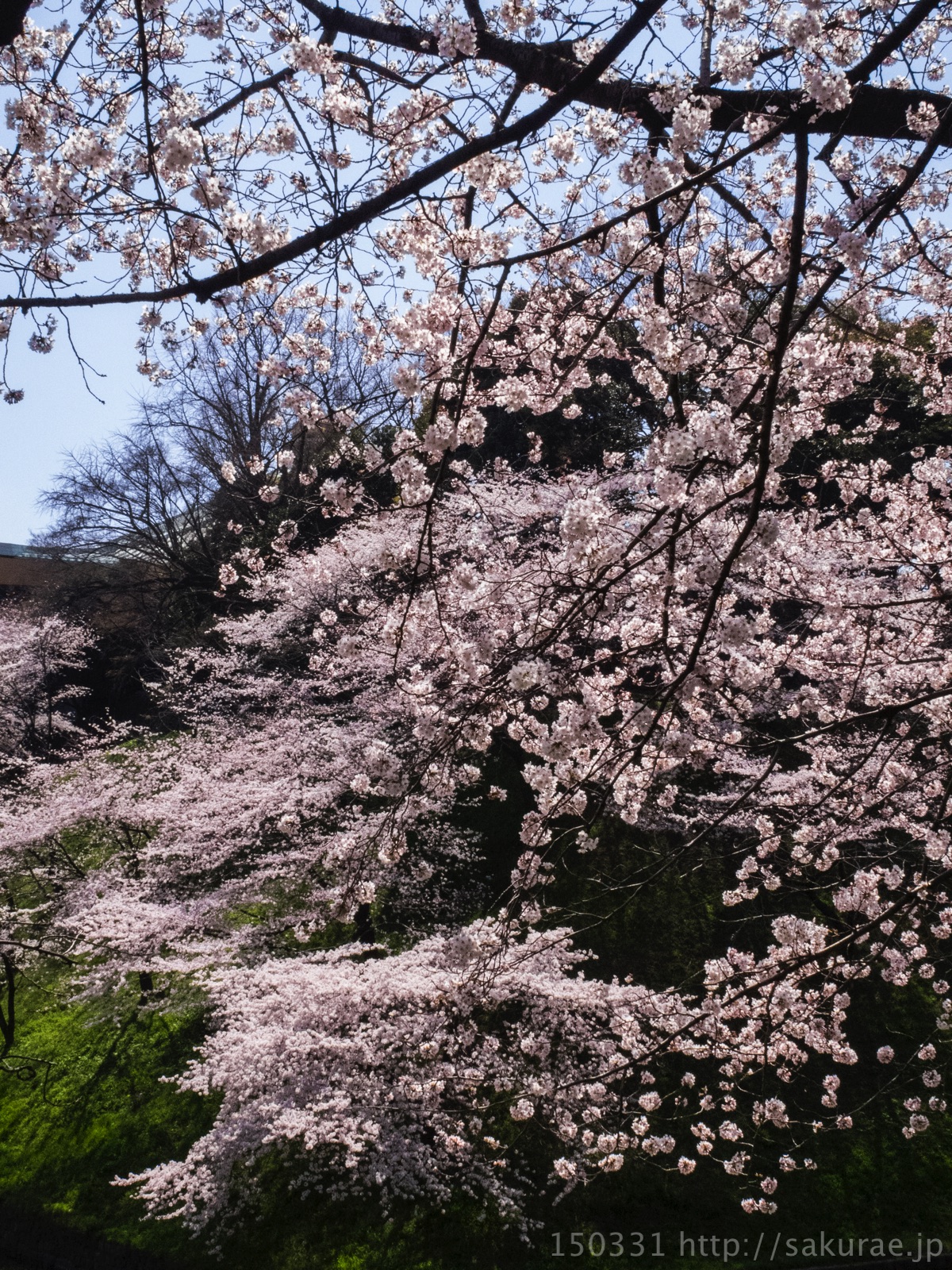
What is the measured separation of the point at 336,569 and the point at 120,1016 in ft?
19.3

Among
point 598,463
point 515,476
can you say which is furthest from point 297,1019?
point 598,463

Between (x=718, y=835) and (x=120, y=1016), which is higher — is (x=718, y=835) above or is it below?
above

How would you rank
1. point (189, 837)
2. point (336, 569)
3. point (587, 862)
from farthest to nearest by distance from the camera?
point (336, 569) < point (587, 862) < point (189, 837)

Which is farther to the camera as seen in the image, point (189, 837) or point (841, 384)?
point (189, 837)

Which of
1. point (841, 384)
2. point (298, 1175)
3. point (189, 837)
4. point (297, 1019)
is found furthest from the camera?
point (189, 837)

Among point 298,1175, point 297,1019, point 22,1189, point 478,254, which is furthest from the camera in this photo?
point 22,1189

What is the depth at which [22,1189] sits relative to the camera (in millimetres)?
7477

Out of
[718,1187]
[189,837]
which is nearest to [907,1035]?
[718,1187]

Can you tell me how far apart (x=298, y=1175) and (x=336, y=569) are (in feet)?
23.0

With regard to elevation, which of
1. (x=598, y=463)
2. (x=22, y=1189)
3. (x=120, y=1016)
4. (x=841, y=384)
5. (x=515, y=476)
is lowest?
(x=22, y=1189)

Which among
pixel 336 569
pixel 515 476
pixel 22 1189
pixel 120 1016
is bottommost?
pixel 22 1189

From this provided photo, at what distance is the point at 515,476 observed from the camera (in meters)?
11.5

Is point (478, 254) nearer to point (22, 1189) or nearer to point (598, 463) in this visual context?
point (22, 1189)

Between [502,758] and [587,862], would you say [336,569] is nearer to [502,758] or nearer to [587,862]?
[502,758]
